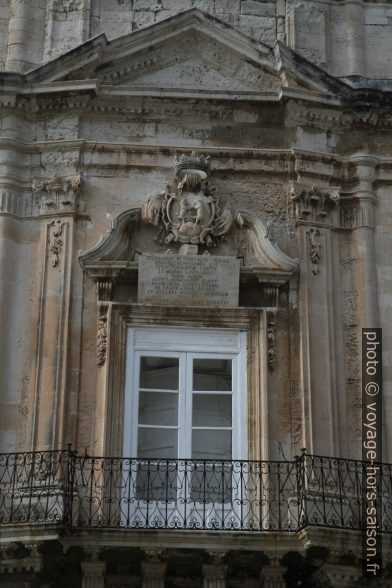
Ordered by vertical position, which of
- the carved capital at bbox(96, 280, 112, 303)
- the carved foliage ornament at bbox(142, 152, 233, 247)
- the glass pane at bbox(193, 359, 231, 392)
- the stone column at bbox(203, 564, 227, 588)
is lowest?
the stone column at bbox(203, 564, 227, 588)

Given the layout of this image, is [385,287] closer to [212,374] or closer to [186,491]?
[212,374]

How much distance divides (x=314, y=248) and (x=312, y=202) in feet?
1.72

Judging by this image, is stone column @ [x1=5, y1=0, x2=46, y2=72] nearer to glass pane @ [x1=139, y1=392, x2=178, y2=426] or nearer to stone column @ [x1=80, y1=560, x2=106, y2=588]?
glass pane @ [x1=139, y1=392, x2=178, y2=426]

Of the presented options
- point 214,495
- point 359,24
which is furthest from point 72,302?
point 359,24

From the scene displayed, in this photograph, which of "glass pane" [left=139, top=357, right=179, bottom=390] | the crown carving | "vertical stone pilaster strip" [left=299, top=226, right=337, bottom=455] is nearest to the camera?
"vertical stone pilaster strip" [left=299, top=226, right=337, bottom=455]

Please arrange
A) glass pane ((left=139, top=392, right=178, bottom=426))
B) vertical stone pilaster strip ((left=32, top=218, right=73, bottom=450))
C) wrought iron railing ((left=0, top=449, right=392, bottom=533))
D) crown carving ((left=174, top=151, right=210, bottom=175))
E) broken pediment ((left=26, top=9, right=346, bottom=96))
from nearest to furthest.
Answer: wrought iron railing ((left=0, top=449, right=392, bottom=533)) < vertical stone pilaster strip ((left=32, top=218, right=73, bottom=450)) < glass pane ((left=139, top=392, right=178, bottom=426)) < crown carving ((left=174, top=151, right=210, bottom=175)) < broken pediment ((left=26, top=9, right=346, bottom=96))

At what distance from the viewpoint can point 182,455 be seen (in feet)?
38.2

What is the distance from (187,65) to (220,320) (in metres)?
3.08

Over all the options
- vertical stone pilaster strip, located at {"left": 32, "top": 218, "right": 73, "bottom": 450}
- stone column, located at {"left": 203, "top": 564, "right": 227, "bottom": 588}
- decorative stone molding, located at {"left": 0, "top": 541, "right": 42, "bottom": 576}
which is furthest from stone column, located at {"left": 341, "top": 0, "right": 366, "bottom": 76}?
decorative stone molding, located at {"left": 0, "top": 541, "right": 42, "bottom": 576}

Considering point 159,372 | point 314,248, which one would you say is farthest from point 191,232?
point 159,372

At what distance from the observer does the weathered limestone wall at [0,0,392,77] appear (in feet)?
44.3

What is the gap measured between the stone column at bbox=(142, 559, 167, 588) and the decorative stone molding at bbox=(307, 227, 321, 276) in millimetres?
3470

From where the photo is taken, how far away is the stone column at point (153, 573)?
10.7 m

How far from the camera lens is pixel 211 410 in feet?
39.3
